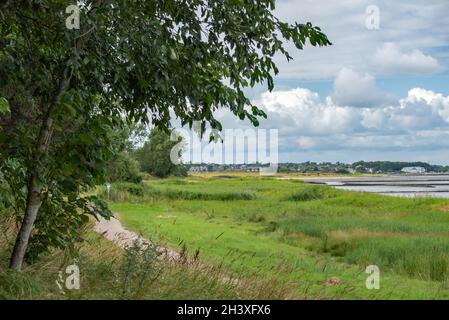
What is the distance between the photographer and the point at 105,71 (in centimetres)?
702

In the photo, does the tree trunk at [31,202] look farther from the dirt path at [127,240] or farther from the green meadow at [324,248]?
the green meadow at [324,248]

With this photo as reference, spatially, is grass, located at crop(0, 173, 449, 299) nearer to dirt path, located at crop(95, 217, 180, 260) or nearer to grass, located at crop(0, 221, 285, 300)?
grass, located at crop(0, 221, 285, 300)

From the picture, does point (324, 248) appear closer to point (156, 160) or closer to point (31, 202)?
point (31, 202)

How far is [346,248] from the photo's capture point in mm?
22656

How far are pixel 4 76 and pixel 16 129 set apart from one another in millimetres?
683

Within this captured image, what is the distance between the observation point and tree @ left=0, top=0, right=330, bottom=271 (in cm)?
623

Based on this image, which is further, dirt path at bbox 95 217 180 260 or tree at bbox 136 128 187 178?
tree at bbox 136 128 187 178

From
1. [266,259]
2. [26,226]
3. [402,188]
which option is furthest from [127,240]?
[402,188]

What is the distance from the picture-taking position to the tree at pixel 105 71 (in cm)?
623


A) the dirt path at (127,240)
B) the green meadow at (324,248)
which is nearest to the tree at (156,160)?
the green meadow at (324,248)

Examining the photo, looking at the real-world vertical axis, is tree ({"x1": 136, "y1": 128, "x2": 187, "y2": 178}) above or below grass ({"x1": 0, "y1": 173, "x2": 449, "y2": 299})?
above

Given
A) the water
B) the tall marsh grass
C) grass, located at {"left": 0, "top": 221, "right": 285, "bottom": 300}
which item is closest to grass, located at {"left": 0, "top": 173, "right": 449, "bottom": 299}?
grass, located at {"left": 0, "top": 221, "right": 285, "bottom": 300}
